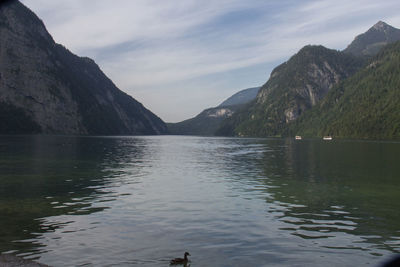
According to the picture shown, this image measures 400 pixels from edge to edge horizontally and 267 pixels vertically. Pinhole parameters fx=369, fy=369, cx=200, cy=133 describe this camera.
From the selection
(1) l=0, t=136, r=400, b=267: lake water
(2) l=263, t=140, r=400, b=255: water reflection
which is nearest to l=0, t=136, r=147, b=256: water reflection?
(1) l=0, t=136, r=400, b=267: lake water

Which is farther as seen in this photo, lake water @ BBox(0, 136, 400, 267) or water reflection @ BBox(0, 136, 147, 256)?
water reflection @ BBox(0, 136, 147, 256)

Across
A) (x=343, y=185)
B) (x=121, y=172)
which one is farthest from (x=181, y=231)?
(x=121, y=172)

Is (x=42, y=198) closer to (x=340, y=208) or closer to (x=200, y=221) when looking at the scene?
(x=200, y=221)

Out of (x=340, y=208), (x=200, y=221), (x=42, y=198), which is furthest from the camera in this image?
(x=42, y=198)

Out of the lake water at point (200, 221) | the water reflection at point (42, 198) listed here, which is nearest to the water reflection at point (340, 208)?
the lake water at point (200, 221)

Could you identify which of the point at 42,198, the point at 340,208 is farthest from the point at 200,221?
the point at 42,198

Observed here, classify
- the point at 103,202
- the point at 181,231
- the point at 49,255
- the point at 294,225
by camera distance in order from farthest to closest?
the point at 103,202 < the point at 294,225 < the point at 181,231 < the point at 49,255

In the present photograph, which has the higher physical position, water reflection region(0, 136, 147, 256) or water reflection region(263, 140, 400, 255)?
water reflection region(0, 136, 147, 256)

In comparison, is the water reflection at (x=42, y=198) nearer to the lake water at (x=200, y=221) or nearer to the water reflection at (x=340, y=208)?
the lake water at (x=200, y=221)

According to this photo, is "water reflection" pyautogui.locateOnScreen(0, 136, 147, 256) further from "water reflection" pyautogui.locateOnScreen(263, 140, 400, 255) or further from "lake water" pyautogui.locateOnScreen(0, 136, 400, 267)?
"water reflection" pyautogui.locateOnScreen(263, 140, 400, 255)

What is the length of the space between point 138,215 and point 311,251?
499 inches

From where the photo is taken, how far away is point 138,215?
2633cm

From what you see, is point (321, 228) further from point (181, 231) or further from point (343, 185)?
point (343, 185)

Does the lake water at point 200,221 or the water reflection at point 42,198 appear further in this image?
the water reflection at point 42,198
